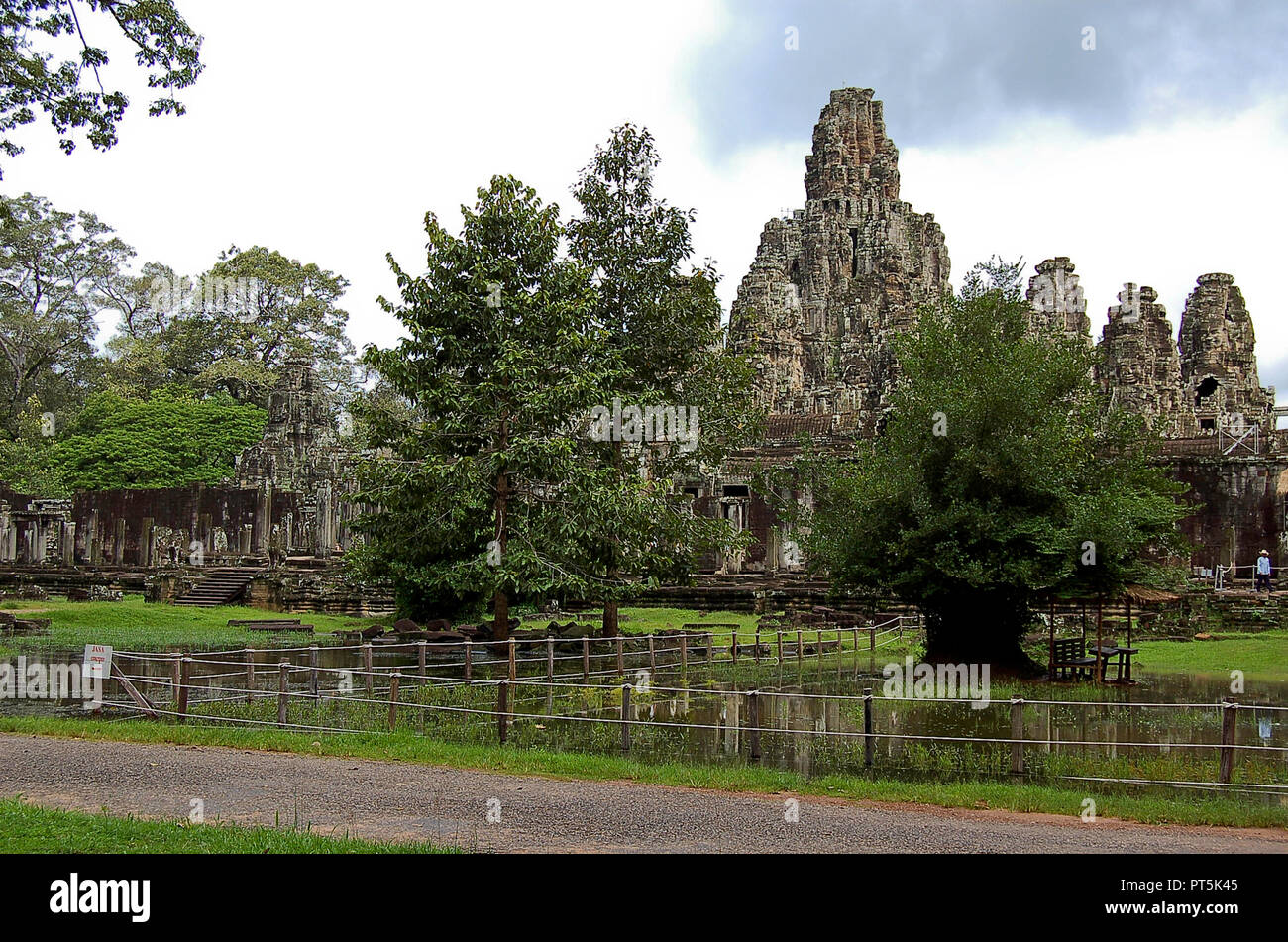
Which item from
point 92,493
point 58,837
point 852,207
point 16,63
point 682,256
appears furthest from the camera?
point 852,207

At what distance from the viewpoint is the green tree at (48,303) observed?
184 ft

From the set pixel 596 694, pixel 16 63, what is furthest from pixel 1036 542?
pixel 16 63

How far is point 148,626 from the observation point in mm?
26219

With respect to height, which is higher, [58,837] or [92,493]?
[92,493]

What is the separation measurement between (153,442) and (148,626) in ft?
88.4

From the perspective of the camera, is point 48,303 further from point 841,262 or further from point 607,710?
point 607,710

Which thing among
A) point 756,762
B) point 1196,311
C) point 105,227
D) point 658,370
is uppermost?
point 105,227

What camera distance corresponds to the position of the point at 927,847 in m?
7.56

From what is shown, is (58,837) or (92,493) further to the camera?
(92,493)

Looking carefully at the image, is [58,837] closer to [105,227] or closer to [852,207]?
[105,227]

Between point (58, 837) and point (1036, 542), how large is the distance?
13956mm

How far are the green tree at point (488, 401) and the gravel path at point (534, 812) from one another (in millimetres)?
8550

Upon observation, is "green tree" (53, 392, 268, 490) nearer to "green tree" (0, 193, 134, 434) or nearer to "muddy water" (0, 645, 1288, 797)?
"green tree" (0, 193, 134, 434)

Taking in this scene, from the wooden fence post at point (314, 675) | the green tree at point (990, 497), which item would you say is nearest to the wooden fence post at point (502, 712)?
the wooden fence post at point (314, 675)
